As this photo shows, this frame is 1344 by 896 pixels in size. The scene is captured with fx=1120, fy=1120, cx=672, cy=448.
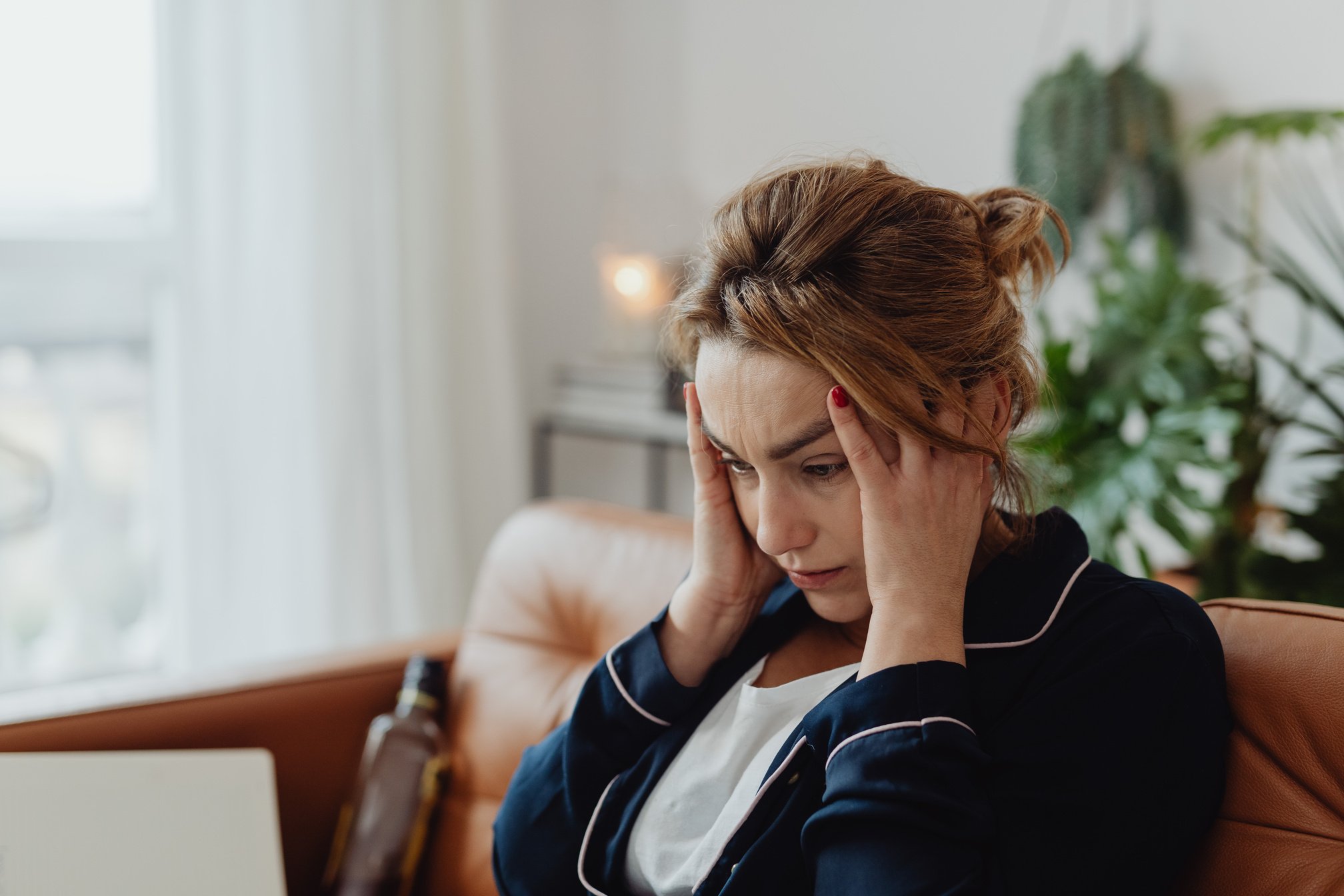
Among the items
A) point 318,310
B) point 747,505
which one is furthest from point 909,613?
point 318,310

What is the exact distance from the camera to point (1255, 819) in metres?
0.88

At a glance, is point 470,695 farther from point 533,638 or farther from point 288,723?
point 288,723

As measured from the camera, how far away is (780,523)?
0.92 metres

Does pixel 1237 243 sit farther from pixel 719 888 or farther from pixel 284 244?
pixel 284 244

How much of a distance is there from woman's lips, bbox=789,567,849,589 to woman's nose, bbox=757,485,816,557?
0.14 ft

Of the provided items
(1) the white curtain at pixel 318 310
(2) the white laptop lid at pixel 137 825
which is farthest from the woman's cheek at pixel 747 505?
(1) the white curtain at pixel 318 310

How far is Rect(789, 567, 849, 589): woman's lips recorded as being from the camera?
96 cm

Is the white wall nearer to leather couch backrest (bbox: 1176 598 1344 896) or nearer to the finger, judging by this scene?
the finger

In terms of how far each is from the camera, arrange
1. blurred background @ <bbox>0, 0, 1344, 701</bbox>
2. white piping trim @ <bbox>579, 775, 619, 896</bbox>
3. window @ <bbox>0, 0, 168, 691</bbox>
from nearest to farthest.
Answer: white piping trim @ <bbox>579, 775, 619, 896</bbox> < blurred background @ <bbox>0, 0, 1344, 701</bbox> < window @ <bbox>0, 0, 168, 691</bbox>

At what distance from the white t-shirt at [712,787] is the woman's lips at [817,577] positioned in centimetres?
8

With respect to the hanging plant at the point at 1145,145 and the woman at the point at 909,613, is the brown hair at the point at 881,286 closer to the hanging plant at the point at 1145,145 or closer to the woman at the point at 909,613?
the woman at the point at 909,613

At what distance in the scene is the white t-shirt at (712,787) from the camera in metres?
0.97

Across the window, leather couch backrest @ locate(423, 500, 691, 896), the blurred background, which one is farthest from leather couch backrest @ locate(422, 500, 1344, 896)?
the window

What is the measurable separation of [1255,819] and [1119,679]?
186 millimetres
